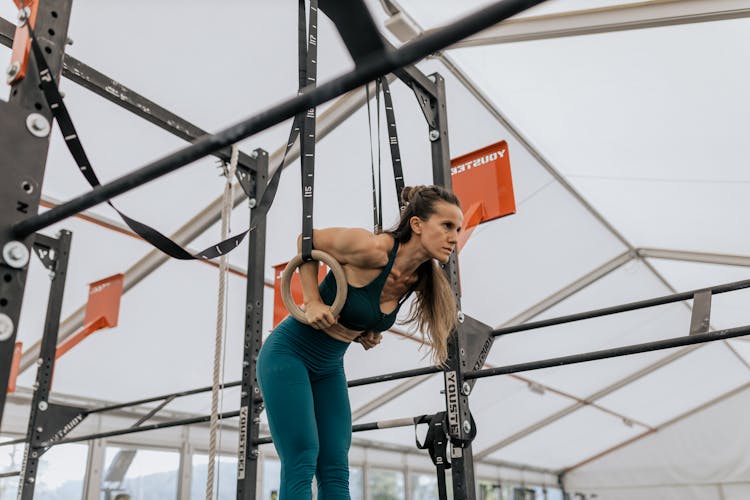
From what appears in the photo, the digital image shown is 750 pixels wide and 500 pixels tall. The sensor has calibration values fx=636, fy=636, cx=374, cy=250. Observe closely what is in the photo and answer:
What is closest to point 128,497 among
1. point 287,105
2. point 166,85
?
→ point 166,85

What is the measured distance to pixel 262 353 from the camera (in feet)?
4.86

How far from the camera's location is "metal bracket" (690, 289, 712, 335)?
1.88 m

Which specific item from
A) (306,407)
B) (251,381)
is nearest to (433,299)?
(306,407)

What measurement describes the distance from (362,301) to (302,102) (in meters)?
0.77

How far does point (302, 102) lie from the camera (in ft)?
2.33

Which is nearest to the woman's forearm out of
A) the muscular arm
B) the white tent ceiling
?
the muscular arm

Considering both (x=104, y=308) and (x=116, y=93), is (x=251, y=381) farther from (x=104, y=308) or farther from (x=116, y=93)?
(x=104, y=308)

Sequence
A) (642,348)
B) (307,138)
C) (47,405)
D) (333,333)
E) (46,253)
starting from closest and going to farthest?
(307,138) → (333,333) → (642,348) → (47,405) → (46,253)

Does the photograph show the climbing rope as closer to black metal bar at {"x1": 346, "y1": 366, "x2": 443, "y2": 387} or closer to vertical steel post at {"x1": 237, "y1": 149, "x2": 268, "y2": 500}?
vertical steel post at {"x1": 237, "y1": 149, "x2": 268, "y2": 500}

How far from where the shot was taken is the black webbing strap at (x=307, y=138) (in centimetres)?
132

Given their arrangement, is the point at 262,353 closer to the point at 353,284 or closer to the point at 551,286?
the point at 353,284

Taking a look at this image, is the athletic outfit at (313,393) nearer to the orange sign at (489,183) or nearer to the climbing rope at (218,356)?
the climbing rope at (218,356)

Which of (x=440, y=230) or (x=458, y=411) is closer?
(x=440, y=230)

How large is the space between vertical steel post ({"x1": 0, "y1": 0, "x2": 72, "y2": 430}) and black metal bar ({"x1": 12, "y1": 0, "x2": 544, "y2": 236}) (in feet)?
0.10
